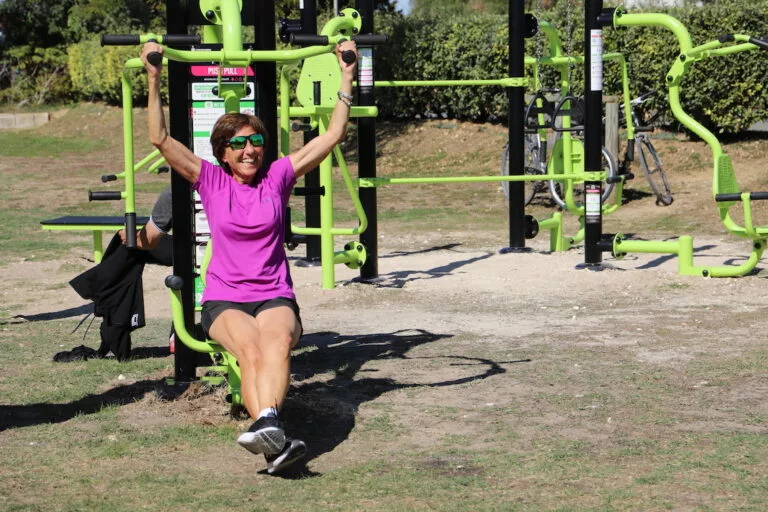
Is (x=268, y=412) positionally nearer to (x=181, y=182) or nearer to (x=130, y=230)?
(x=130, y=230)

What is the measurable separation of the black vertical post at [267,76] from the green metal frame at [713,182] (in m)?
4.44

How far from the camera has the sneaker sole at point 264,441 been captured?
15.3 feet

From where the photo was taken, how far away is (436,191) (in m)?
17.6

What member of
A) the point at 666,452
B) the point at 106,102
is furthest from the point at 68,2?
the point at 666,452

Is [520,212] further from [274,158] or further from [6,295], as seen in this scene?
[274,158]

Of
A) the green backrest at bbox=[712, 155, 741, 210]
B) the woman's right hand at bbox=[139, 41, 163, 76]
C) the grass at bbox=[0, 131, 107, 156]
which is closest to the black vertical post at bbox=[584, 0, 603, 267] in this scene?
the green backrest at bbox=[712, 155, 741, 210]

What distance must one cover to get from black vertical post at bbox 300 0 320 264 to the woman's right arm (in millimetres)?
5143

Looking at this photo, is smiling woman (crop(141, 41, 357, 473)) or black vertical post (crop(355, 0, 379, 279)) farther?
black vertical post (crop(355, 0, 379, 279))

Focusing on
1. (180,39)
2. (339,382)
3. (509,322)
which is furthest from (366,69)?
(180,39)

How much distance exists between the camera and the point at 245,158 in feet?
17.4

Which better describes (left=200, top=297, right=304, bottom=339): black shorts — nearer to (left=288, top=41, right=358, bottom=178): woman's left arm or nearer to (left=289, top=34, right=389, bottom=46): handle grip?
(left=288, top=41, right=358, bottom=178): woman's left arm

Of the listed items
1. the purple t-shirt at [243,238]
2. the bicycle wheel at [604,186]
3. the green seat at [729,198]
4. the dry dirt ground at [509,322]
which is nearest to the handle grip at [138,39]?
the purple t-shirt at [243,238]

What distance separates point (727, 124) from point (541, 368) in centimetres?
1176

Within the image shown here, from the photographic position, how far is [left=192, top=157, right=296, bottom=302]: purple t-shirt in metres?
5.23
